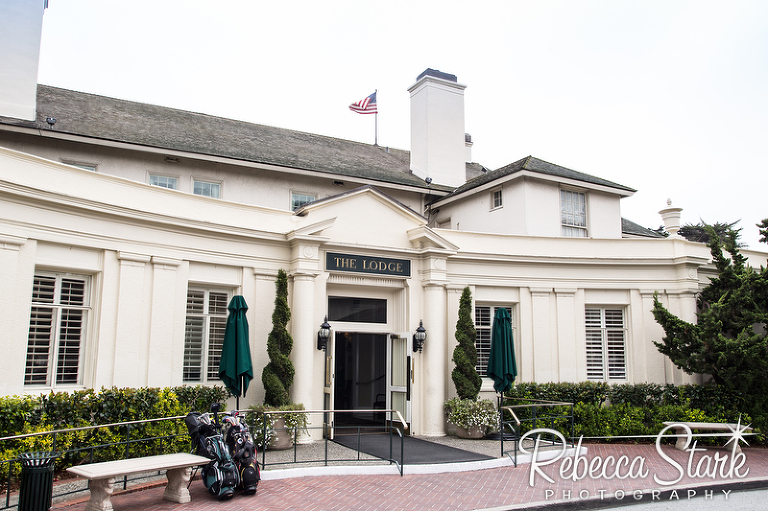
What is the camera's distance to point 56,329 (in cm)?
1119

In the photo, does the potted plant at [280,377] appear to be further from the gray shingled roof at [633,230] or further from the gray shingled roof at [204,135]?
the gray shingled roof at [633,230]

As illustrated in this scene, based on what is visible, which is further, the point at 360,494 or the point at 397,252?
the point at 397,252

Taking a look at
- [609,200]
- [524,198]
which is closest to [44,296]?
[524,198]

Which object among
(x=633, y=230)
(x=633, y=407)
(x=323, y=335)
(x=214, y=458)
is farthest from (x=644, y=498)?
(x=633, y=230)

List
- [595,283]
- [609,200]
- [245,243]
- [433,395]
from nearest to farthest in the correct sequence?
1. [245,243]
2. [433,395]
3. [595,283]
4. [609,200]

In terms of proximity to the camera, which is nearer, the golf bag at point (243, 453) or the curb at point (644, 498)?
the curb at point (644, 498)

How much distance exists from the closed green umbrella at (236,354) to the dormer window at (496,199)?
950cm

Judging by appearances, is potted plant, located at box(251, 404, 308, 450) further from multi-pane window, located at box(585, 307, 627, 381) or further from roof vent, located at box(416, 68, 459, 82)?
roof vent, located at box(416, 68, 459, 82)

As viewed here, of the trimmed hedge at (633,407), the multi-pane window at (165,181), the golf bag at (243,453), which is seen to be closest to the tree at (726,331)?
the trimmed hedge at (633,407)

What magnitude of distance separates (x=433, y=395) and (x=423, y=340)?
1301 millimetres

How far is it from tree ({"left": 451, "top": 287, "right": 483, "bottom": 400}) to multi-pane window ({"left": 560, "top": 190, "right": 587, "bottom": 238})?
508 centimetres

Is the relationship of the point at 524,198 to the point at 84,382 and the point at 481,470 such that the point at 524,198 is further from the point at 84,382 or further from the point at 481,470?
the point at 84,382

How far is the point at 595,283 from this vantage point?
1689 centimetres

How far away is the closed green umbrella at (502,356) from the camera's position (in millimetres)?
14445
